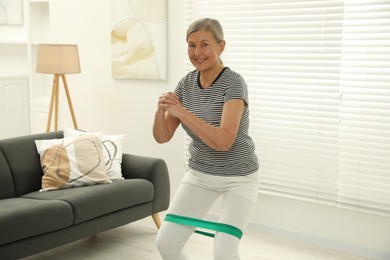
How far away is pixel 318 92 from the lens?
3955mm

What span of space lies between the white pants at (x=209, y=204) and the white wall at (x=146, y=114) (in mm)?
1608

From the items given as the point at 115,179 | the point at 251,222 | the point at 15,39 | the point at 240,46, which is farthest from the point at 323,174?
the point at 15,39

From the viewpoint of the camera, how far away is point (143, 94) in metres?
5.02

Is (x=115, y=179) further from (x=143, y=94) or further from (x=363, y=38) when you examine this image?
(x=363, y=38)

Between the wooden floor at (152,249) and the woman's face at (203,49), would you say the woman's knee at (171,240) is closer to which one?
the woman's face at (203,49)

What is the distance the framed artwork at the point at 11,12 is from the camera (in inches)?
244

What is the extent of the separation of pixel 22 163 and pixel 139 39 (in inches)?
61.4

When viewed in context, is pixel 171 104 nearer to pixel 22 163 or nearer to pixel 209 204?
pixel 209 204

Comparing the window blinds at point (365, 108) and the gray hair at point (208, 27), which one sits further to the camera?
the window blinds at point (365, 108)

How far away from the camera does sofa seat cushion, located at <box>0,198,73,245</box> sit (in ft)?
10.5

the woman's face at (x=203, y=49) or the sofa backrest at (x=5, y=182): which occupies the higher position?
the woman's face at (x=203, y=49)

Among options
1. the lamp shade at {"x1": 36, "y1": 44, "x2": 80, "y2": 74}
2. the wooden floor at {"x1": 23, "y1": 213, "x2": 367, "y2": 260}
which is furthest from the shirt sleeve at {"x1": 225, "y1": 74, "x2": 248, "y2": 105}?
the lamp shade at {"x1": 36, "y1": 44, "x2": 80, "y2": 74}

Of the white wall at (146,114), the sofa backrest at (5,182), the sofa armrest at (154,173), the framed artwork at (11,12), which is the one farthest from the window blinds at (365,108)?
the framed artwork at (11,12)

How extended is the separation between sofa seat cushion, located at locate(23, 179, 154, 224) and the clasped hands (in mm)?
1299
